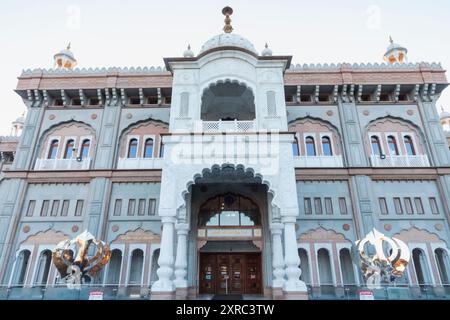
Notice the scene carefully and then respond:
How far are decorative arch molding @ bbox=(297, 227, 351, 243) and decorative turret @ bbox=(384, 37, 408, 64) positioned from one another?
50.2 feet

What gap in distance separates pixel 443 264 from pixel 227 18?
17.9 m

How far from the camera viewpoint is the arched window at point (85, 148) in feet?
59.7

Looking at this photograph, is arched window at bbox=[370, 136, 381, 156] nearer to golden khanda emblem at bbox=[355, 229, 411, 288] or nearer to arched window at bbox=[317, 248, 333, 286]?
golden khanda emblem at bbox=[355, 229, 411, 288]

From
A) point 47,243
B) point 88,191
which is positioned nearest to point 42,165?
point 88,191

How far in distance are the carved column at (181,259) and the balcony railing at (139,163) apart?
466 centimetres

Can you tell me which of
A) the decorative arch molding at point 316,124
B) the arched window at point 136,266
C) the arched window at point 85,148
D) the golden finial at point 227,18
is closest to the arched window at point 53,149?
the arched window at point 85,148

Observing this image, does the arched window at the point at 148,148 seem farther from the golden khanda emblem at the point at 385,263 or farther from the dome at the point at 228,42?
the golden khanda emblem at the point at 385,263

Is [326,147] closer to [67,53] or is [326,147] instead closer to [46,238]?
[46,238]

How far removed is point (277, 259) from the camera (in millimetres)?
12891

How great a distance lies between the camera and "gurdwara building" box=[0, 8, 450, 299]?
13312 millimetres

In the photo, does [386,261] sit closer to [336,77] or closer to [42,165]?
[336,77]

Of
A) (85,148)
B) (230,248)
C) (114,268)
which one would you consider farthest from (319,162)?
(85,148)

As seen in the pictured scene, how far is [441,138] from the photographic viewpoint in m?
17.5
